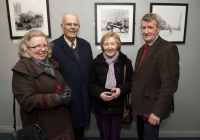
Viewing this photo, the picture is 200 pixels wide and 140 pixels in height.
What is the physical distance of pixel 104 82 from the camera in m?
1.76

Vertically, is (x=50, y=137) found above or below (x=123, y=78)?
below

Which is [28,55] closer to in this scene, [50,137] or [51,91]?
[51,91]

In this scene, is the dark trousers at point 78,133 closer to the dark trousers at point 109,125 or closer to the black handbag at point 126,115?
the dark trousers at point 109,125

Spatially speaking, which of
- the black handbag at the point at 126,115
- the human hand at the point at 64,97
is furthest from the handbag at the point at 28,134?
the black handbag at the point at 126,115

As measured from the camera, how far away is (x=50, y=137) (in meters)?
1.38

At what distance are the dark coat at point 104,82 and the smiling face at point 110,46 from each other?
86 millimetres

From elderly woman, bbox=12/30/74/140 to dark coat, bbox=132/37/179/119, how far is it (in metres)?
0.70

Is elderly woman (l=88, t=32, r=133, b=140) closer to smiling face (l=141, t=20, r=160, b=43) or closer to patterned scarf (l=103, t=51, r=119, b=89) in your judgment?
patterned scarf (l=103, t=51, r=119, b=89)

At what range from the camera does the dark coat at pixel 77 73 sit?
5.75 ft

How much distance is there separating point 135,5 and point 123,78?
1.08 m

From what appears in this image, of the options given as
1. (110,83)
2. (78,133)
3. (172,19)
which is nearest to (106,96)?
(110,83)

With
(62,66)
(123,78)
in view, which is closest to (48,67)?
(62,66)

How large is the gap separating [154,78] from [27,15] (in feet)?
6.25

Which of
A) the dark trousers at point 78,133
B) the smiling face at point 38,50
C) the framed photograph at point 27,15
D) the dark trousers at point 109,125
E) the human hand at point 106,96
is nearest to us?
the smiling face at point 38,50
